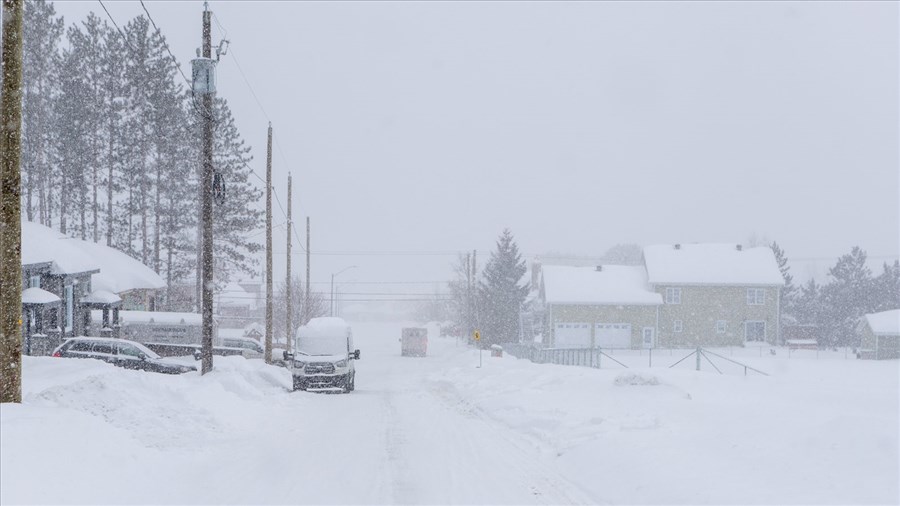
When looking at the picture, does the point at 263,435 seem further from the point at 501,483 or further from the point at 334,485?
the point at 501,483

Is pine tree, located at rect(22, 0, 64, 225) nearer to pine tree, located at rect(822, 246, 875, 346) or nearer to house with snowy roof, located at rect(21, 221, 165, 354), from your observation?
house with snowy roof, located at rect(21, 221, 165, 354)

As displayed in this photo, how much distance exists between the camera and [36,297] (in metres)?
30.0

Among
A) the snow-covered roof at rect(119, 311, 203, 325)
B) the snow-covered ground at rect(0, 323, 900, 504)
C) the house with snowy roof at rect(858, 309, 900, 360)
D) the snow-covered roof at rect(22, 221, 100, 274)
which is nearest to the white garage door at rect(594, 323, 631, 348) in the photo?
the house with snowy roof at rect(858, 309, 900, 360)

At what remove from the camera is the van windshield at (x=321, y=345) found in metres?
26.5

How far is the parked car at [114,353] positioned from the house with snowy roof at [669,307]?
41.8m

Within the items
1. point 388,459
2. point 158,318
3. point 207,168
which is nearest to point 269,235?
point 207,168

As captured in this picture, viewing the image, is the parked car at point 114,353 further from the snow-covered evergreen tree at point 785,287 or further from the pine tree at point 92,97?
the snow-covered evergreen tree at point 785,287

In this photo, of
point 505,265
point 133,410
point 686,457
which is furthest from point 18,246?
point 505,265

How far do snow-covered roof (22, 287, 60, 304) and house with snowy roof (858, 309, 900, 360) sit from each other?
55.1 metres

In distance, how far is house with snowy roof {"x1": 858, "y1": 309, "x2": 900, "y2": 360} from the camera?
199 ft

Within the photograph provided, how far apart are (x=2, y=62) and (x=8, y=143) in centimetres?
110

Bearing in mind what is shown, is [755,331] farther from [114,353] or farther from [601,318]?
[114,353]

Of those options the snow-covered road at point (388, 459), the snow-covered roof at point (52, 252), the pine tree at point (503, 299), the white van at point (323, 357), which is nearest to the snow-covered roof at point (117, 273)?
the snow-covered roof at point (52, 252)

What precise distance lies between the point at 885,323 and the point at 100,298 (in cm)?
5428
